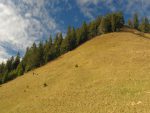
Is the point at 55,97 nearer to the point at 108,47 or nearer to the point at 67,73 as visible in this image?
the point at 67,73

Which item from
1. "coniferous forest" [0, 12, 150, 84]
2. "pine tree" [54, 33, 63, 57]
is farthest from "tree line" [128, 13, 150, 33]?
"pine tree" [54, 33, 63, 57]

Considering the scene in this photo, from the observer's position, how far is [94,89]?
45.3 metres

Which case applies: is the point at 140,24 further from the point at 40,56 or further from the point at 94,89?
the point at 94,89

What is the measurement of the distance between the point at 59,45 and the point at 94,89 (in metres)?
65.1

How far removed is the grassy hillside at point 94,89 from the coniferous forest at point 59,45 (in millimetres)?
28994

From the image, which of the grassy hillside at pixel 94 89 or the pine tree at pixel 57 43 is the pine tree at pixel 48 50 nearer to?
the pine tree at pixel 57 43

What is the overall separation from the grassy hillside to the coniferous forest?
28994 millimetres

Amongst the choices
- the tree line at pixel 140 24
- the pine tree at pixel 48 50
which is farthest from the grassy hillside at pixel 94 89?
the tree line at pixel 140 24

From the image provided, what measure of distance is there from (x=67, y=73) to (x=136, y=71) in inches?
741

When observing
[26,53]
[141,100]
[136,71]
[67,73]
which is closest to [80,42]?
[26,53]

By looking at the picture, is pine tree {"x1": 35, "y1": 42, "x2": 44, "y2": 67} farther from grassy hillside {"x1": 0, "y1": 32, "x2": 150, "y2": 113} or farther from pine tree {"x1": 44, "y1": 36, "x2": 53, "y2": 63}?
grassy hillside {"x1": 0, "y1": 32, "x2": 150, "y2": 113}

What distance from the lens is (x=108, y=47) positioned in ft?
272

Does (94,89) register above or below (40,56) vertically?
below

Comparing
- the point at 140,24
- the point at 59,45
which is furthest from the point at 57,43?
the point at 140,24
